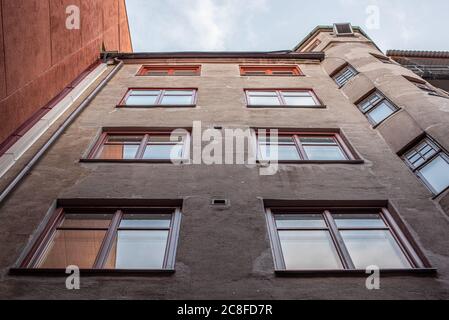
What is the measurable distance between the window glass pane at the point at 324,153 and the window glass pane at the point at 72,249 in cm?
557

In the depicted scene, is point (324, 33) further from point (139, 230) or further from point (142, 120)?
point (139, 230)

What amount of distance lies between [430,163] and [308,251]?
166 inches

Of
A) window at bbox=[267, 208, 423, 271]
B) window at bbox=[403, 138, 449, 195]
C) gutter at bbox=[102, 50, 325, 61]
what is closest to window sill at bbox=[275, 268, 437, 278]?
window at bbox=[267, 208, 423, 271]

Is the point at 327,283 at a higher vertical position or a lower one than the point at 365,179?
→ lower

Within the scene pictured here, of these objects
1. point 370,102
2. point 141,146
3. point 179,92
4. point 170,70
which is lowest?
point 141,146

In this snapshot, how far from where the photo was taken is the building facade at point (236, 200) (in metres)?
6.36

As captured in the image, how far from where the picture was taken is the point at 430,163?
9477mm

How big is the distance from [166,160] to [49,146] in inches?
118

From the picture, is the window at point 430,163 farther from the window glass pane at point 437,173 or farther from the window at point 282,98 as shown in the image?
the window at point 282,98

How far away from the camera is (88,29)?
17.0 m

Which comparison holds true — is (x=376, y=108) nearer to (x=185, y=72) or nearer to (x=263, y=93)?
(x=263, y=93)

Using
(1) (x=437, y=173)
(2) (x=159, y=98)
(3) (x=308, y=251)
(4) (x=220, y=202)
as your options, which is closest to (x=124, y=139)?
(2) (x=159, y=98)
